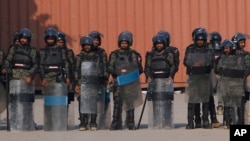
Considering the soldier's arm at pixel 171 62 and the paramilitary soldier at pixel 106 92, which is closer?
the soldier's arm at pixel 171 62

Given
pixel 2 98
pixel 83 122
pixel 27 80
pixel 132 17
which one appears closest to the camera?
pixel 27 80

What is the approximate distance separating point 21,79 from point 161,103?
2.25 meters

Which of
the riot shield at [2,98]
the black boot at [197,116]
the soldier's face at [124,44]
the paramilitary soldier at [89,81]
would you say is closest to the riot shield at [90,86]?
the paramilitary soldier at [89,81]

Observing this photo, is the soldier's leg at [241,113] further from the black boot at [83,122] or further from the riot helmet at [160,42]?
the black boot at [83,122]

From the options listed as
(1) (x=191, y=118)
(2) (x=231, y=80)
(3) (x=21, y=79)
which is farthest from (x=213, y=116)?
(3) (x=21, y=79)

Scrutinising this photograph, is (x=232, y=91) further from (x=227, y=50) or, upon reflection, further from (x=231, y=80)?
(x=227, y=50)

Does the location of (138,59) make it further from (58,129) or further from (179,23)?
(179,23)

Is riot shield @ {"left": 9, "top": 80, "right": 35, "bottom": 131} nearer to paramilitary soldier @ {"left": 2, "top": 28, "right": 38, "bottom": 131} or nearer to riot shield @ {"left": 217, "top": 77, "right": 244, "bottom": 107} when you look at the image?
paramilitary soldier @ {"left": 2, "top": 28, "right": 38, "bottom": 131}

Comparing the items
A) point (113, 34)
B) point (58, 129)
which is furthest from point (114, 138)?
point (113, 34)

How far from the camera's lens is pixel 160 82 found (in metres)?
13.2

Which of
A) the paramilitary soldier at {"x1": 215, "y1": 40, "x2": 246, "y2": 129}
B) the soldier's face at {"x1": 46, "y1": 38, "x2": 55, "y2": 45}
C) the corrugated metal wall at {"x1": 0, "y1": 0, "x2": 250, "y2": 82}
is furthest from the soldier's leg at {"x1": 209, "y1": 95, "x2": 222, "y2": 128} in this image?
the corrugated metal wall at {"x1": 0, "y1": 0, "x2": 250, "y2": 82}

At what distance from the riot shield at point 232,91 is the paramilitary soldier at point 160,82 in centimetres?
84

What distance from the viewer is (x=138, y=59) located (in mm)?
13281

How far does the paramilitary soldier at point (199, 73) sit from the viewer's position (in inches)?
519
